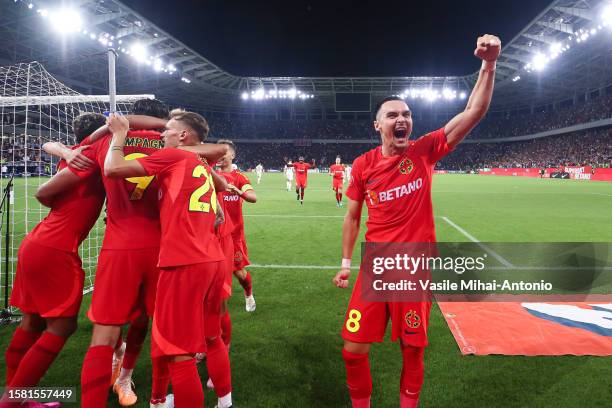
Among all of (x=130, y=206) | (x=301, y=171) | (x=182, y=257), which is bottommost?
(x=182, y=257)

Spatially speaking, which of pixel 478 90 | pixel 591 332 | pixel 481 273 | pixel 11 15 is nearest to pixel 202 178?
pixel 478 90

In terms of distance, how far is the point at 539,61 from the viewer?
40875 mm

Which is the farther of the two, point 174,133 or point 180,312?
point 174,133

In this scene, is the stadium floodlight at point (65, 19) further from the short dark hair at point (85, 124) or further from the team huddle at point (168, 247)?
the team huddle at point (168, 247)

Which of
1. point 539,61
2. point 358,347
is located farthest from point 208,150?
point 539,61

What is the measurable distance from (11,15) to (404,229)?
35.8 metres

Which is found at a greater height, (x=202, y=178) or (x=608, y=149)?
(x=608, y=149)

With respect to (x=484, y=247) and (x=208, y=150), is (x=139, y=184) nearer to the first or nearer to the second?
(x=208, y=150)

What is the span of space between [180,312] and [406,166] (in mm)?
1718

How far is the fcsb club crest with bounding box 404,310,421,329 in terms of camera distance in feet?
8.28

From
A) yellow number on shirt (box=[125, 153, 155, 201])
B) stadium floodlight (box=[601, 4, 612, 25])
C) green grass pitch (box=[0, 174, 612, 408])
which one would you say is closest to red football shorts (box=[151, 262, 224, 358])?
yellow number on shirt (box=[125, 153, 155, 201])

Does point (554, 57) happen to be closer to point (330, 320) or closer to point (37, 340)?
point (330, 320)

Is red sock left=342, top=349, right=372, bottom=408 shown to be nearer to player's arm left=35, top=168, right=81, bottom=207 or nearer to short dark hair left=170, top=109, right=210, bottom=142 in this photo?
short dark hair left=170, top=109, right=210, bottom=142

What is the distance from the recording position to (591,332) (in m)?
4.03
